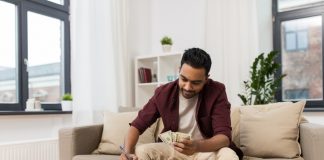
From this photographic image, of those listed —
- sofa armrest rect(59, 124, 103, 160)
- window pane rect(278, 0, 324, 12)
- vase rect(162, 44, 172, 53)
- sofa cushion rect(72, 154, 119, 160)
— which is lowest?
sofa cushion rect(72, 154, 119, 160)

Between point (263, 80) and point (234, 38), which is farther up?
point (234, 38)

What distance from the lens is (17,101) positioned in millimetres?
2889

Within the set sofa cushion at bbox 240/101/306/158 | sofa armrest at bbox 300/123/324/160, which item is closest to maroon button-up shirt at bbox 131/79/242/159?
sofa cushion at bbox 240/101/306/158

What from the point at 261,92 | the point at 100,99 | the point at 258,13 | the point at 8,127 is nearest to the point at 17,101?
the point at 8,127

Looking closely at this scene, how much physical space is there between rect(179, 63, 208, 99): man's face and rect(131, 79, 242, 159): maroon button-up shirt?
4.2 inches

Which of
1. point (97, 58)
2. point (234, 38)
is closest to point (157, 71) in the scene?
point (97, 58)

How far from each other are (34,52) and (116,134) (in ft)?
4.71

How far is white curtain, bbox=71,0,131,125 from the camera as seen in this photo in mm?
2984

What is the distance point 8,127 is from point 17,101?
384 mm

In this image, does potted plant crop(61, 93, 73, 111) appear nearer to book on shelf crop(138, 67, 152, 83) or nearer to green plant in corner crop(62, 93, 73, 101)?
green plant in corner crop(62, 93, 73, 101)

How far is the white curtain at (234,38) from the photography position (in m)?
3.28

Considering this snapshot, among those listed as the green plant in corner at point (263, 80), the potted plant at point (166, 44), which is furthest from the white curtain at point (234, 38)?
the potted plant at point (166, 44)

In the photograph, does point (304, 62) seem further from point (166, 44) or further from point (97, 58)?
point (97, 58)

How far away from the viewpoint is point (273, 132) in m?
1.98
